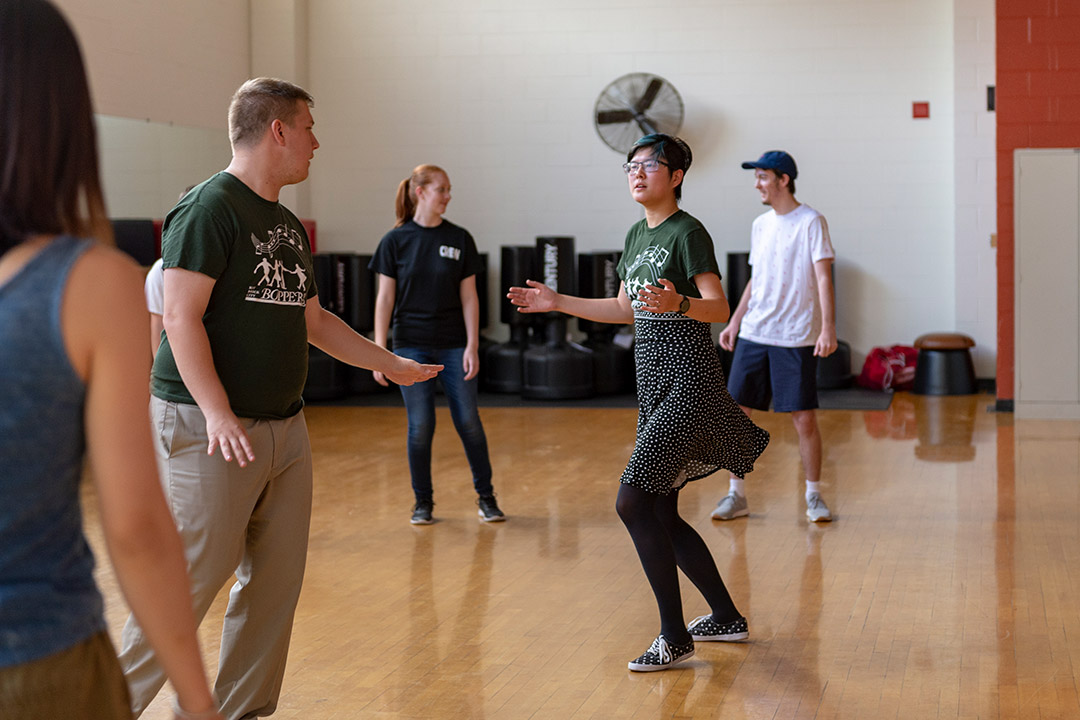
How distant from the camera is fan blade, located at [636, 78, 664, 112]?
10.0 m

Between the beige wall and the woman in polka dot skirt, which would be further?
the beige wall

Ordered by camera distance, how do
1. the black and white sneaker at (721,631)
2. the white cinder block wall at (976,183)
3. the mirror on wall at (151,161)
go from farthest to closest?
the white cinder block wall at (976,183) → the mirror on wall at (151,161) → the black and white sneaker at (721,631)

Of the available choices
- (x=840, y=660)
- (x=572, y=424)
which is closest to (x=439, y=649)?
(x=840, y=660)

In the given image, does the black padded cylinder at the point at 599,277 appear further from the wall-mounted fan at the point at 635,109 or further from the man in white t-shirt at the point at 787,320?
the man in white t-shirt at the point at 787,320

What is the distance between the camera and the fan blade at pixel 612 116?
1008 centimetres

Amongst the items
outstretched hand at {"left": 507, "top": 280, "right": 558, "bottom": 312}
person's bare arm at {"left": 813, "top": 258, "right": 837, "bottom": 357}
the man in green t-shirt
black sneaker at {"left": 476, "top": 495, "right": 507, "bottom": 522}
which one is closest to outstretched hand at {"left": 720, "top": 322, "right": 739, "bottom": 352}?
person's bare arm at {"left": 813, "top": 258, "right": 837, "bottom": 357}

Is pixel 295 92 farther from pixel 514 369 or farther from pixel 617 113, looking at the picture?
pixel 617 113

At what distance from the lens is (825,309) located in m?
5.00

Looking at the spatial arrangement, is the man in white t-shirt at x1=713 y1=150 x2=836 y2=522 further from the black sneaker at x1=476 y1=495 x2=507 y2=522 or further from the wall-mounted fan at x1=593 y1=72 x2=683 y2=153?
the wall-mounted fan at x1=593 y1=72 x2=683 y2=153

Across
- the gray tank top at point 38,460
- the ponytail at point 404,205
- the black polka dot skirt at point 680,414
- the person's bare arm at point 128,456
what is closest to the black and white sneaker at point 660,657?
the black polka dot skirt at point 680,414

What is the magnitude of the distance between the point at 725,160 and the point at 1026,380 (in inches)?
128

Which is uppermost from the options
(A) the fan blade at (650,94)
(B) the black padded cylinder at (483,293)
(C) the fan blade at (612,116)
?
(A) the fan blade at (650,94)

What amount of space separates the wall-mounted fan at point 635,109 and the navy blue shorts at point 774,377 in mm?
5180

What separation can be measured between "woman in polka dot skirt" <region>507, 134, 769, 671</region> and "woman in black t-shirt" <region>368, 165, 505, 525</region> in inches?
69.0
